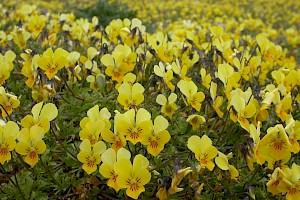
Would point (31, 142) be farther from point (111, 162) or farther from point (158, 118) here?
point (158, 118)

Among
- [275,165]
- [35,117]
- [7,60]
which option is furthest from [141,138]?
[7,60]

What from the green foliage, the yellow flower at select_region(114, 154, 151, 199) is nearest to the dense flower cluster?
the yellow flower at select_region(114, 154, 151, 199)

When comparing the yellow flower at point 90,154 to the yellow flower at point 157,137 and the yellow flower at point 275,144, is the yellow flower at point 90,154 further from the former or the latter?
the yellow flower at point 275,144

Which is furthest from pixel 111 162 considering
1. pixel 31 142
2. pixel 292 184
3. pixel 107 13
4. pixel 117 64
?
pixel 107 13

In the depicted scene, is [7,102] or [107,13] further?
[107,13]

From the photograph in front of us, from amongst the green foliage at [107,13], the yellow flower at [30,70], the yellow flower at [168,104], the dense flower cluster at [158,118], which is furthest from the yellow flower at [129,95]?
the green foliage at [107,13]

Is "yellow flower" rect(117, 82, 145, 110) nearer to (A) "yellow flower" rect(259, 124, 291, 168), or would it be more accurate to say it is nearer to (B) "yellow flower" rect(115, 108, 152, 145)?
(B) "yellow flower" rect(115, 108, 152, 145)
